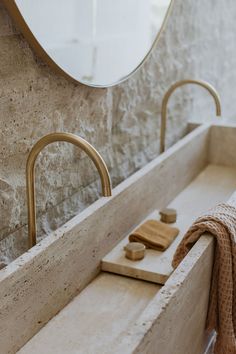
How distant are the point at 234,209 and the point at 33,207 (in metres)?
0.56

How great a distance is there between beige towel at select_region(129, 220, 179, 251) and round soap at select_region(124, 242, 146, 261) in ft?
0.17

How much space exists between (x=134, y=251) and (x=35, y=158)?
441 mm

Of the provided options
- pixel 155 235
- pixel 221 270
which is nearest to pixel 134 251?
pixel 155 235

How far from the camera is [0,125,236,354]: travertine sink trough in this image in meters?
1.21

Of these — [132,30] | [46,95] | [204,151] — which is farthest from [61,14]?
[204,151]

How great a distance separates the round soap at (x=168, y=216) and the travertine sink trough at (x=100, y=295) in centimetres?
4

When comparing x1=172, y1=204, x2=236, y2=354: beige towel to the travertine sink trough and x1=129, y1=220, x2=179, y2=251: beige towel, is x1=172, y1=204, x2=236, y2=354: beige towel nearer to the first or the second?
the travertine sink trough

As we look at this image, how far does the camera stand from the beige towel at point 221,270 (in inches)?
58.5

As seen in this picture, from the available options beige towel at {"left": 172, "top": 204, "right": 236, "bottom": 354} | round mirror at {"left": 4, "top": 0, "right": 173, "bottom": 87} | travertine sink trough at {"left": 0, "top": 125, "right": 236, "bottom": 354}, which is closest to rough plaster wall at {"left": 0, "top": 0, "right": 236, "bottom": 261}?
round mirror at {"left": 4, "top": 0, "right": 173, "bottom": 87}

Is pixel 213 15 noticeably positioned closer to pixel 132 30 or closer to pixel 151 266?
pixel 132 30

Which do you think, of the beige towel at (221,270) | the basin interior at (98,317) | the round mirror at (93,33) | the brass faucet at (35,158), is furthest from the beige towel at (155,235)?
the round mirror at (93,33)

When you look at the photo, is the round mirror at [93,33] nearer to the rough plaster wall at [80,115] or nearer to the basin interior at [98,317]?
the rough plaster wall at [80,115]

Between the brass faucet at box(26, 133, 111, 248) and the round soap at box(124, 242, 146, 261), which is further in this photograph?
the round soap at box(124, 242, 146, 261)

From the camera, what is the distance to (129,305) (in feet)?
4.90
